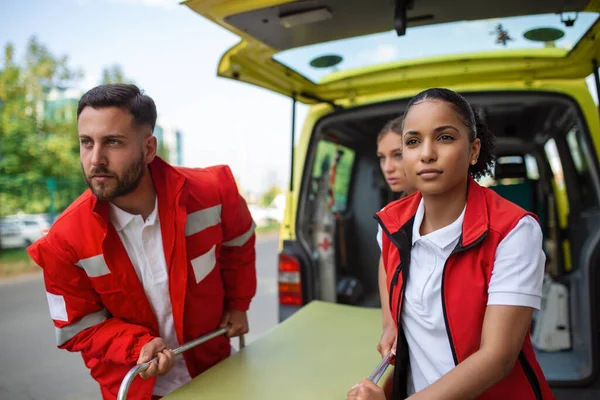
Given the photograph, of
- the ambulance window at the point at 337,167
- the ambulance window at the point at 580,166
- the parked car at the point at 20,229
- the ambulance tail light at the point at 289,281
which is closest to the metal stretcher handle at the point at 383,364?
the ambulance tail light at the point at 289,281

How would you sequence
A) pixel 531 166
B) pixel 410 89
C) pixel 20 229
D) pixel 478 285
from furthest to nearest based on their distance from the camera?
pixel 20 229
pixel 531 166
pixel 410 89
pixel 478 285

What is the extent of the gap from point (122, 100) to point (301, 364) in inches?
45.3

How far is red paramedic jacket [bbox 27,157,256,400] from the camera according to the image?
166cm

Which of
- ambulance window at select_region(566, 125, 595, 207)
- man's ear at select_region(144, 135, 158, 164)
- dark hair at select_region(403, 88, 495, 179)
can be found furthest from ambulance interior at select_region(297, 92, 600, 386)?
man's ear at select_region(144, 135, 158, 164)

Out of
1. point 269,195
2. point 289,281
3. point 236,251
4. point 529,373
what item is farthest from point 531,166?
point 269,195

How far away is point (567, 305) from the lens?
303 cm

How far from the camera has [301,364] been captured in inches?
73.2

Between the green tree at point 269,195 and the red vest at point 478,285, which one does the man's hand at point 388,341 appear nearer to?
the red vest at point 478,285

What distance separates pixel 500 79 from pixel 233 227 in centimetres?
177

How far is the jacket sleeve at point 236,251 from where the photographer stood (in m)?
2.13

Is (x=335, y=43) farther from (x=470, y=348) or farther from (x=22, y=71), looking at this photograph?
(x=22, y=71)

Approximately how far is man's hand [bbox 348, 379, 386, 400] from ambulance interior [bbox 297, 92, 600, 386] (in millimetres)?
1049

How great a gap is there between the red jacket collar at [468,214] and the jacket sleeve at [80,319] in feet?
3.06

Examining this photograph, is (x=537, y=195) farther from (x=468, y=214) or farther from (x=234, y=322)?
(x=468, y=214)
